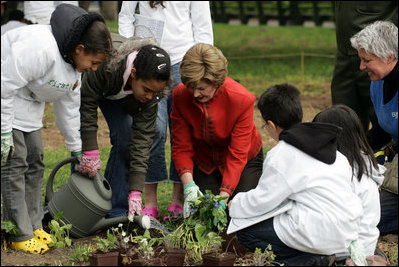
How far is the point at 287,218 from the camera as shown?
11.7ft

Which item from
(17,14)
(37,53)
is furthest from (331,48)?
(37,53)

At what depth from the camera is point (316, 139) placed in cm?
348

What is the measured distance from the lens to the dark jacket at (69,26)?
3.69 meters

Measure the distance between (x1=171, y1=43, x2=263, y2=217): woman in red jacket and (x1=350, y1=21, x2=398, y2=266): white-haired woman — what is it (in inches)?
29.4

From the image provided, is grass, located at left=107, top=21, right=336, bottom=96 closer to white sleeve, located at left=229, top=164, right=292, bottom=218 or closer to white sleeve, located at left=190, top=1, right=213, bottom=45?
white sleeve, located at left=190, top=1, right=213, bottom=45

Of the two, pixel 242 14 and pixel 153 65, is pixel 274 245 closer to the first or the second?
pixel 153 65

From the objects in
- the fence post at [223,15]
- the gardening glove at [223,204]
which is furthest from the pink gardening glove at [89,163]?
the fence post at [223,15]

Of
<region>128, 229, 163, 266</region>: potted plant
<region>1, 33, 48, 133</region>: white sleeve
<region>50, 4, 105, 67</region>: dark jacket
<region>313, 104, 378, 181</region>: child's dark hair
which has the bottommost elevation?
<region>128, 229, 163, 266</region>: potted plant

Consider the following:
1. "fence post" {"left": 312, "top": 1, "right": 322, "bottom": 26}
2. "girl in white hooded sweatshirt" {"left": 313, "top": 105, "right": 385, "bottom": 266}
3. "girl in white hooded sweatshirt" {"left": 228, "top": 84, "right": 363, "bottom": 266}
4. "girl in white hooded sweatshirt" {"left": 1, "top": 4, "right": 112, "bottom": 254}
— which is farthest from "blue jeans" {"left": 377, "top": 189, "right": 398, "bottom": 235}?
"fence post" {"left": 312, "top": 1, "right": 322, "bottom": 26}

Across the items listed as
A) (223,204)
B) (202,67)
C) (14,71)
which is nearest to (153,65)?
(202,67)

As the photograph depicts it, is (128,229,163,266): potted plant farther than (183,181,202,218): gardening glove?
No

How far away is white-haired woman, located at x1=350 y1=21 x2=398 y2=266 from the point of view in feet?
13.5

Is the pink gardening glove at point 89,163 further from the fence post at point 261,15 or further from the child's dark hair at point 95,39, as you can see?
the fence post at point 261,15

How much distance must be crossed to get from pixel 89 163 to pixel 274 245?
1.22 m
